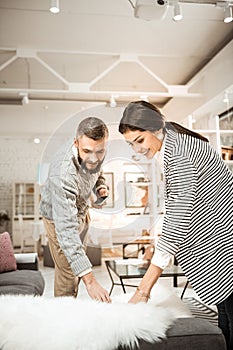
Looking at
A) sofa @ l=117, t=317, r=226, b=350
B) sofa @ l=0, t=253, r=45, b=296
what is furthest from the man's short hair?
sofa @ l=0, t=253, r=45, b=296

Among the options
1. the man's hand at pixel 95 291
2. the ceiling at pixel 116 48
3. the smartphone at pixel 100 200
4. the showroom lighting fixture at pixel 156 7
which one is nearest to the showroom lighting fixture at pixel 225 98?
the ceiling at pixel 116 48

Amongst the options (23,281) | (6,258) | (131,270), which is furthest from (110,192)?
(131,270)

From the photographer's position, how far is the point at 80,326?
0.93 meters

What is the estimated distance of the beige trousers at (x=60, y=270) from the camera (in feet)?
4.21

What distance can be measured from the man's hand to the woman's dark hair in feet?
1.44

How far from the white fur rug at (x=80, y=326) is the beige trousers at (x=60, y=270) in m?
0.29

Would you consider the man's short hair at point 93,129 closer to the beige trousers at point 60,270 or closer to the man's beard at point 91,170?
the man's beard at point 91,170

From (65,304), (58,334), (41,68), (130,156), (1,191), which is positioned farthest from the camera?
(1,191)

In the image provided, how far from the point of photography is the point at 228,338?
1276 mm

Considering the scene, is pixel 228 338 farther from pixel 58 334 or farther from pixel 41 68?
pixel 41 68

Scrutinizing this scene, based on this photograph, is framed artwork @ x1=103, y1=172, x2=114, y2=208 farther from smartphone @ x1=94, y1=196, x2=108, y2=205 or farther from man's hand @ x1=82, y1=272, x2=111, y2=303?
man's hand @ x1=82, y1=272, x2=111, y2=303

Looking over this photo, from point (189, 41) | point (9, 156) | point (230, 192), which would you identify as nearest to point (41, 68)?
point (189, 41)

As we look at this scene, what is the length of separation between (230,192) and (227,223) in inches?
3.4

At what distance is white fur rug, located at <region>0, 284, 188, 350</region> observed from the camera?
2.97ft
